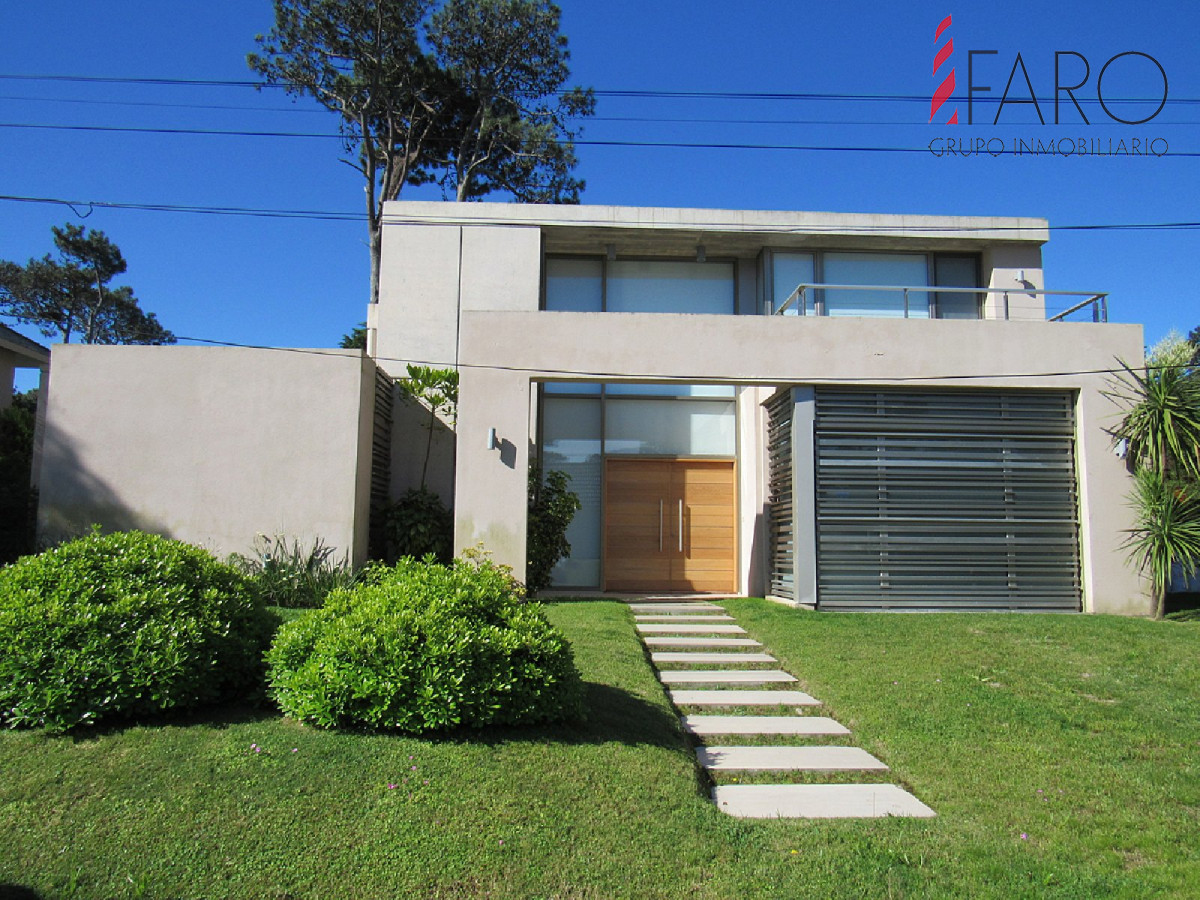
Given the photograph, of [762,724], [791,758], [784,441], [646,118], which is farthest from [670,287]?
[791,758]

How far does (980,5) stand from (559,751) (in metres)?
11.0

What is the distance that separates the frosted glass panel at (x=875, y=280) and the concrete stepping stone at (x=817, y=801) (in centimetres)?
958

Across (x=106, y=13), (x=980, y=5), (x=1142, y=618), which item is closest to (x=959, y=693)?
(x=1142, y=618)

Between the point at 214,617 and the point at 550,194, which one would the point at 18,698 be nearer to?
the point at 214,617

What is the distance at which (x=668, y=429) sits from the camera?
13133 millimetres

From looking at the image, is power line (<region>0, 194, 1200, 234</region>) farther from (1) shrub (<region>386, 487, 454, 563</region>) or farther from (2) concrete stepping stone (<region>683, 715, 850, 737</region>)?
(2) concrete stepping stone (<region>683, 715, 850, 737</region>)

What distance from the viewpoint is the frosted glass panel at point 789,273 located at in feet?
43.2

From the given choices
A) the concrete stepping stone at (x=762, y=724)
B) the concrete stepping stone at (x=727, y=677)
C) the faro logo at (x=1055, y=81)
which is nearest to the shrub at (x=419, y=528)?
the concrete stepping stone at (x=727, y=677)

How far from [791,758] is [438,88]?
19.1 metres

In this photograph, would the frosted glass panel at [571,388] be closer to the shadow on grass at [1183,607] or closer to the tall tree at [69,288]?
the shadow on grass at [1183,607]

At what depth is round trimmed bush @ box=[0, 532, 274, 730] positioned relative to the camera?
4.38 metres

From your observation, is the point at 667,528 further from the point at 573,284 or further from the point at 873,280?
the point at 873,280

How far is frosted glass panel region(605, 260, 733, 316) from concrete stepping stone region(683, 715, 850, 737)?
8.43 meters

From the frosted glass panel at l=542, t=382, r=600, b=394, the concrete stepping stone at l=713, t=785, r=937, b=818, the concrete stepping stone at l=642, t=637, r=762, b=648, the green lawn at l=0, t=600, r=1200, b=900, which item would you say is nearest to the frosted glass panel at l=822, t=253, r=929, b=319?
the frosted glass panel at l=542, t=382, r=600, b=394
